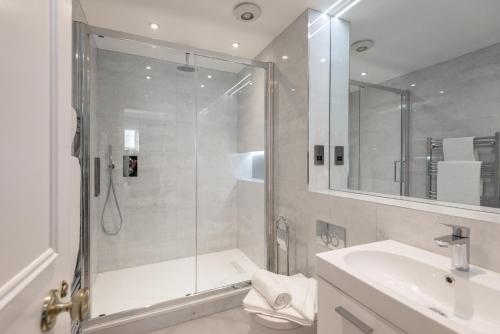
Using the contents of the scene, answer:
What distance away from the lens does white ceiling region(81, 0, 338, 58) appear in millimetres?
1725

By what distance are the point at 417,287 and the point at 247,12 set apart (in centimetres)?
195

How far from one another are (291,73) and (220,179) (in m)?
1.40

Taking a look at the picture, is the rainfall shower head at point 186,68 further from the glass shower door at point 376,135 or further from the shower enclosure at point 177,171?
the glass shower door at point 376,135

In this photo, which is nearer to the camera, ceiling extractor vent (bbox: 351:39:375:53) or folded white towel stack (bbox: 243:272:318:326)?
folded white towel stack (bbox: 243:272:318:326)

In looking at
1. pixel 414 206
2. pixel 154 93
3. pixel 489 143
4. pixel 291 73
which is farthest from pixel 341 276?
pixel 154 93

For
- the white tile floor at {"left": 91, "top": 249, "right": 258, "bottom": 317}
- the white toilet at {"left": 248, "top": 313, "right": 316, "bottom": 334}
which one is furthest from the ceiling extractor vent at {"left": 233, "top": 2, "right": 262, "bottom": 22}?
the white tile floor at {"left": 91, "top": 249, "right": 258, "bottom": 317}

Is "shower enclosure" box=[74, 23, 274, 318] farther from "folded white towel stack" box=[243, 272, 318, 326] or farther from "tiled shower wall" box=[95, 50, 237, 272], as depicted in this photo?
"folded white towel stack" box=[243, 272, 318, 326]

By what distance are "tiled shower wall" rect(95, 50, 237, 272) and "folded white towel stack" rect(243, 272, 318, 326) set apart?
139cm

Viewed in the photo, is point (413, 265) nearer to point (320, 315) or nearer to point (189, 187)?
point (320, 315)

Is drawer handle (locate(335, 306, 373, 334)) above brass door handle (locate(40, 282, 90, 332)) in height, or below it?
below

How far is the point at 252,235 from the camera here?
2.56 m

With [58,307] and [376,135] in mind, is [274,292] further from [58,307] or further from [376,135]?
[376,135]

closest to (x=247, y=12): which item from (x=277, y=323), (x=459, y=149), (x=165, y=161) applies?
(x=165, y=161)

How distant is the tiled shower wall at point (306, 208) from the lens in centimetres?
99
